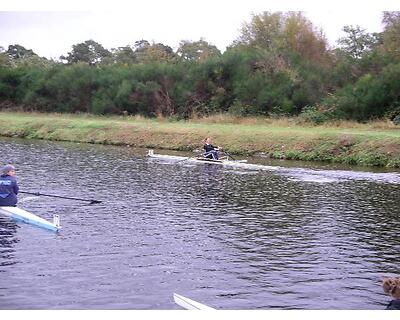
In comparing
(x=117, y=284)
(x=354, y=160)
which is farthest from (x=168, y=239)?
(x=354, y=160)

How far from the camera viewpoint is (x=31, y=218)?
1920 cm

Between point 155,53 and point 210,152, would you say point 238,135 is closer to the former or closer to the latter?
point 210,152

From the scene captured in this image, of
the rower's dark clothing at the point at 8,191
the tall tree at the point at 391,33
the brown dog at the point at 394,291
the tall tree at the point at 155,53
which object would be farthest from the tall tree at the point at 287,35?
the brown dog at the point at 394,291

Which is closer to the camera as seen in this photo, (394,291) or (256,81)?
(394,291)

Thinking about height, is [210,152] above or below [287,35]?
below

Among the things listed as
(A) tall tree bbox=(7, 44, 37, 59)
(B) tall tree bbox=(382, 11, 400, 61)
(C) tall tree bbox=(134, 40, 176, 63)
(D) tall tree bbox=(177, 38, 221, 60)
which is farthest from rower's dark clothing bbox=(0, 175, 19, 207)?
(A) tall tree bbox=(7, 44, 37, 59)

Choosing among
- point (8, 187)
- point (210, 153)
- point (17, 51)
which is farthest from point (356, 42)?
point (17, 51)

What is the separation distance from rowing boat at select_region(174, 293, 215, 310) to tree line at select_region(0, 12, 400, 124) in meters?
37.8

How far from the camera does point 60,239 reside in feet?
Answer: 58.0

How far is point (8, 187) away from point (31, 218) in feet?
6.42

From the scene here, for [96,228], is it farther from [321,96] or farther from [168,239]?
[321,96]

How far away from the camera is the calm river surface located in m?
13.2

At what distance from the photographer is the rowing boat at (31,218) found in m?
18.6

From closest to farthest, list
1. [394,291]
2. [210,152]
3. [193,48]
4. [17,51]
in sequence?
[394,291]
[210,152]
[193,48]
[17,51]
